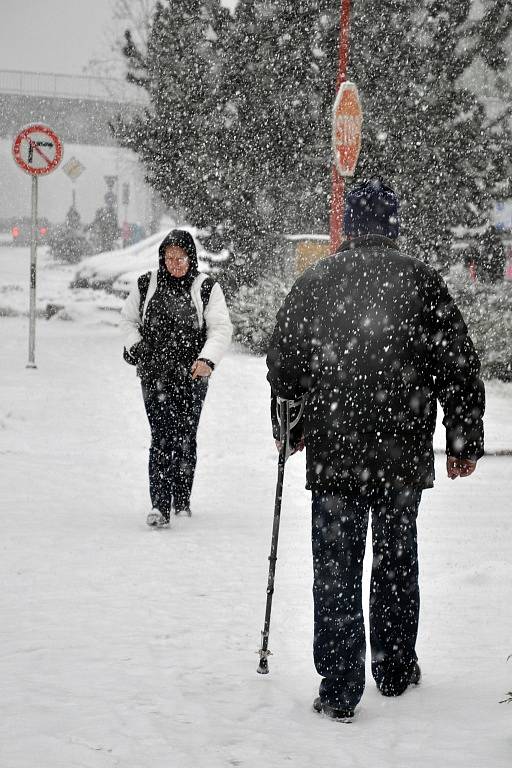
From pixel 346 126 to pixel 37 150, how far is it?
3.94 meters

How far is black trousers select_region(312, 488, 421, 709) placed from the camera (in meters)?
3.83

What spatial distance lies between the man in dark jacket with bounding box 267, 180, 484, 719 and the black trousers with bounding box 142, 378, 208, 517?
2.99m

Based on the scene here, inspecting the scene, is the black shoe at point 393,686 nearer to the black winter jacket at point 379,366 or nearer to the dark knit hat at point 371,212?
the black winter jacket at point 379,366

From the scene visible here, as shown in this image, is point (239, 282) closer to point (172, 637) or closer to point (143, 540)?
point (143, 540)

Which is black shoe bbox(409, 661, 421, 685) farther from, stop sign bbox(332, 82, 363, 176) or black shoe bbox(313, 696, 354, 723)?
stop sign bbox(332, 82, 363, 176)

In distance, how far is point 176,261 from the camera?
22.3 feet

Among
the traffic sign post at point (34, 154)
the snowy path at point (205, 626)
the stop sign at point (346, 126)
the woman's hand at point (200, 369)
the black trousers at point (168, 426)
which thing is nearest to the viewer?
the snowy path at point (205, 626)

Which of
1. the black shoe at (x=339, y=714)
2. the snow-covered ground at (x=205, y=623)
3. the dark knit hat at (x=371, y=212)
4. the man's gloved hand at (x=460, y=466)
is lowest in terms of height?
the snow-covered ground at (x=205, y=623)

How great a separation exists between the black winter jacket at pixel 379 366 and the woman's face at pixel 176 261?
2968mm

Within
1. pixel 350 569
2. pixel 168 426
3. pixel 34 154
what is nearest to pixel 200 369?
pixel 168 426

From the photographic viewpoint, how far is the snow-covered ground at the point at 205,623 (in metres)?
3.59

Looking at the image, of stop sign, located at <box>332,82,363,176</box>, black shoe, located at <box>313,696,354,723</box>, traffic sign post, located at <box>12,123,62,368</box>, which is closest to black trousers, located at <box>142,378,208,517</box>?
black shoe, located at <box>313,696,354,723</box>

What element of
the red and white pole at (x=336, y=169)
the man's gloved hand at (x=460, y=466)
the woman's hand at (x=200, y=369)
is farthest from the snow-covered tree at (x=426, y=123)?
the man's gloved hand at (x=460, y=466)

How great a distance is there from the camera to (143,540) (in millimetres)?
6680
